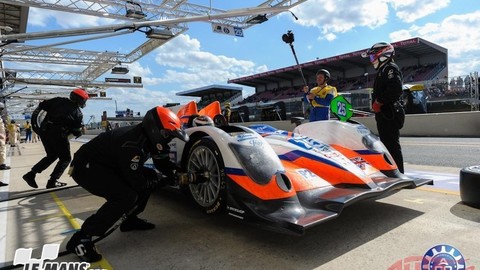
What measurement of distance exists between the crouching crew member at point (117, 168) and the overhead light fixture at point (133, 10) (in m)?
14.1

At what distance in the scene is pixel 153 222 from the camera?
3.52 m

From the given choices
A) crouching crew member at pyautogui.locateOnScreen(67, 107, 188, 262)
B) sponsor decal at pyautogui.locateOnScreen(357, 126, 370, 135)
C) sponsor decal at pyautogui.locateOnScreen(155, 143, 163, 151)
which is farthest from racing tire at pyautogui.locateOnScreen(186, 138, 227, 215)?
sponsor decal at pyautogui.locateOnScreen(357, 126, 370, 135)

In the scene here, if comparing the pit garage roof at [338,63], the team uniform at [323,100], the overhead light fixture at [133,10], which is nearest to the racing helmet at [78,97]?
the team uniform at [323,100]

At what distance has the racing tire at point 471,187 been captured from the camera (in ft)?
10.9

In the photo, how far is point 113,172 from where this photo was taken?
2.95m

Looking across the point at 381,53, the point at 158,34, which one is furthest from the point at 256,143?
the point at 158,34

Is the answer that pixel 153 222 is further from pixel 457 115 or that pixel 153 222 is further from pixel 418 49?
pixel 418 49

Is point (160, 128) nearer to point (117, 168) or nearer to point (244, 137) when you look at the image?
point (117, 168)

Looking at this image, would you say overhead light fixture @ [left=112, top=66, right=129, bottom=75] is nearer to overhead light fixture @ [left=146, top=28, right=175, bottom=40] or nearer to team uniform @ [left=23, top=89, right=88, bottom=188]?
overhead light fixture @ [left=146, top=28, right=175, bottom=40]

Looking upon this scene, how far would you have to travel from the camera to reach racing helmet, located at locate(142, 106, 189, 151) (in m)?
2.87

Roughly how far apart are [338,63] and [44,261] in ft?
145

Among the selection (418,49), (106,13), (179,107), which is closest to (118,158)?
(179,107)

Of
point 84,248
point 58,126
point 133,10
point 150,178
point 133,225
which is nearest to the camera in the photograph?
point 84,248

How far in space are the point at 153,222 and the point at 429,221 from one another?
2.57m
